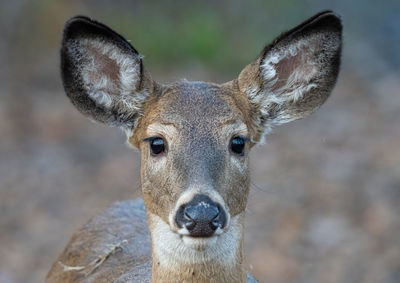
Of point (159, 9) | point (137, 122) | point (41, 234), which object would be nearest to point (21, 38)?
point (159, 9)

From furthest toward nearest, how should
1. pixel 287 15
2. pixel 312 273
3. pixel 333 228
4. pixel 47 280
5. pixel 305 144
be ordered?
pixel 287 15, pixel 305 144, pixel 333 228, pixel 312 273, pixel 47 280

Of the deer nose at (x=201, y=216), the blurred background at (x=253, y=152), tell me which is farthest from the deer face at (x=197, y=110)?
the blurred background at (x=253, y=152)

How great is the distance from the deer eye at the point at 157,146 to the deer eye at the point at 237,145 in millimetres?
424

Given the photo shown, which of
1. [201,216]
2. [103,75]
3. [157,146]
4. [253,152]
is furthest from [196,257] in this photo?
[253,152]

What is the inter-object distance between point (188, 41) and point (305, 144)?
4006mm

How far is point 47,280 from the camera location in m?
7.61

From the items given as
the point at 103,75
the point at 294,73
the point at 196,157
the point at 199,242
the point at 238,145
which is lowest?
the point at 199,242

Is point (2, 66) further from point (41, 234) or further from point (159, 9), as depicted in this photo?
point (41, 234)

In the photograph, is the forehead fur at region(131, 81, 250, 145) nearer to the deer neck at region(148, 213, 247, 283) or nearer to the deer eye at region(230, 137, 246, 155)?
the deer eye at region(230, 137, 246, 155)

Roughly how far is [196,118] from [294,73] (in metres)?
0.95

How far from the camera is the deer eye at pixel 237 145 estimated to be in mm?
5367

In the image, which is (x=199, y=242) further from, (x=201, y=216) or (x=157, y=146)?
(x=157, y=146)

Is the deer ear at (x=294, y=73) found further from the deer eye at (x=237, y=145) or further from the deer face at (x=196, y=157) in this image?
the deer eye at (x=237, y=145)

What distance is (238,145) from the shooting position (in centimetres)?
540
